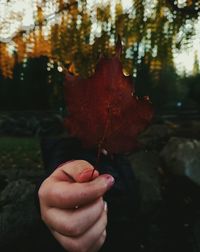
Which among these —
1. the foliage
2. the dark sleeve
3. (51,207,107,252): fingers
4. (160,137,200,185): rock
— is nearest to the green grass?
the foliage

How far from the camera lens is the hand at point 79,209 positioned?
754 mm

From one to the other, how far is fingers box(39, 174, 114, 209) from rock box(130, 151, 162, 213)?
453 centimetres

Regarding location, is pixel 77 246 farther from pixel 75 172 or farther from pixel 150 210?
pixel 150 210

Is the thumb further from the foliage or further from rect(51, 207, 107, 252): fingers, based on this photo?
the foliage

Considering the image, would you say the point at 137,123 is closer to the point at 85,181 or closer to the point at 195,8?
the point at 85,181

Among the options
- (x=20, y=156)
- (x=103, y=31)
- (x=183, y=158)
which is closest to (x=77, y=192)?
(x=183, y=158)

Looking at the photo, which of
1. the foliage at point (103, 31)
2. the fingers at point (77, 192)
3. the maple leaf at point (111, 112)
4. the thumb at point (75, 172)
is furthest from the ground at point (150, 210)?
the maple leaf at point (111, 112)

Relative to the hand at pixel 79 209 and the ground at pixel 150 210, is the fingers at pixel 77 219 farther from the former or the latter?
the ground at pixel 150 210

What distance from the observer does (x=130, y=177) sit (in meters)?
1.99

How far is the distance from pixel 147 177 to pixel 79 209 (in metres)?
5.03

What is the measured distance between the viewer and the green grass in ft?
33.6

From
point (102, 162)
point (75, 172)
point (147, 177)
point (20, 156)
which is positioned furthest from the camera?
point (20, 156)

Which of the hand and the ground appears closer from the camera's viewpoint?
the hand

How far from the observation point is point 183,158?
A: 5586 millimetres
